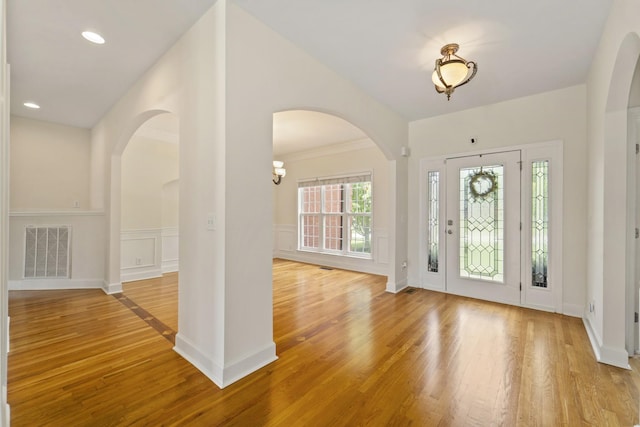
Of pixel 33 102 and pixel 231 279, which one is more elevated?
pixel 33 102

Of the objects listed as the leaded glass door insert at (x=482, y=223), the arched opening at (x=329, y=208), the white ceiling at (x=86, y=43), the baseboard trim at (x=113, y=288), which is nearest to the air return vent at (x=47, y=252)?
the baseboard trim at (x=113, y=288)

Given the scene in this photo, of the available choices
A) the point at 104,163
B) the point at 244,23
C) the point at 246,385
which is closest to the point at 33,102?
the point at 104,163

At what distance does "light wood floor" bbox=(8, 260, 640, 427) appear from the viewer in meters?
1.66

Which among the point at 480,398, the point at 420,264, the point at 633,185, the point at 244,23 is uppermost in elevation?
the point at 244,23

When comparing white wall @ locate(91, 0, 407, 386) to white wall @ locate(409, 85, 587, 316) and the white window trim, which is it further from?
the white window trim

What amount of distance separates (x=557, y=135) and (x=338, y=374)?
3810 mm

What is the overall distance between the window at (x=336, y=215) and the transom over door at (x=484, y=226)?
1.88m

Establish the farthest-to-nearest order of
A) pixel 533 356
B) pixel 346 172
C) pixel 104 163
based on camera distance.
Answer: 1. pixel 346 172
2. pixel 104 163
3. pixel 533 356

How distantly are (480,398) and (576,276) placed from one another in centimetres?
254

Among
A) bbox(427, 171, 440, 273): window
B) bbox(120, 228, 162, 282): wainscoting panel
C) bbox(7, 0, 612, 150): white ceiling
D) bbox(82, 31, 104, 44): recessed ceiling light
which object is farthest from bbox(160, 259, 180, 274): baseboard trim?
bbox(427, 171, 440, 273): window

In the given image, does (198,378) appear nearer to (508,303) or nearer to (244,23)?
(244,23)

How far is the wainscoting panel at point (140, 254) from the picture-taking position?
4.76 m

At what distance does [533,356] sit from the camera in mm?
2340

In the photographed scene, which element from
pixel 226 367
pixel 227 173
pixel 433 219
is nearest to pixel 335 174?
pixel 433 219
